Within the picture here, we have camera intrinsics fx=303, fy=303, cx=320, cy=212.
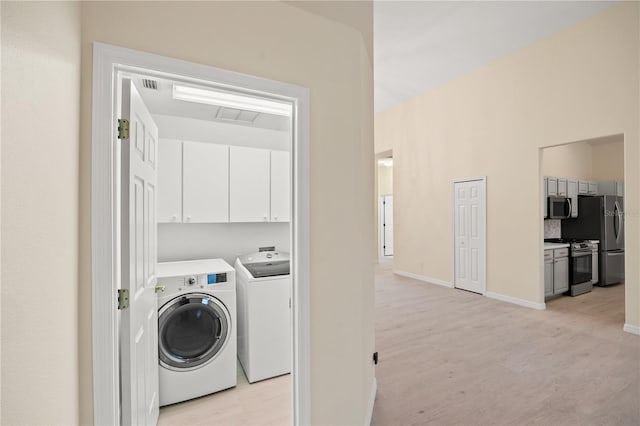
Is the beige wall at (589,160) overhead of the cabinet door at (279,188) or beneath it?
overhead

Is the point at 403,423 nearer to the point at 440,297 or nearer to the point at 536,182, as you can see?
the point at 440,297

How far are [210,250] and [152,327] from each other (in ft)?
4.52

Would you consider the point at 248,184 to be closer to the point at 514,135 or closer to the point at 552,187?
the point at 514,135

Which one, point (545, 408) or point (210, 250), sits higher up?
point (210, 250)

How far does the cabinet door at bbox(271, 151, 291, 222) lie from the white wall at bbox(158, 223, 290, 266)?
0.89ft

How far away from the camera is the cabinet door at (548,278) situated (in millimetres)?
4615

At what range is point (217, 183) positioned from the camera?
9.87 feet

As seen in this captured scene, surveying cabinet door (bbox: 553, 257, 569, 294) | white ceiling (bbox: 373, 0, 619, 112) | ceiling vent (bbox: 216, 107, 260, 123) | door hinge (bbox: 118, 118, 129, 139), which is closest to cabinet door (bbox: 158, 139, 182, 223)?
ceiling vent (bbox: 216, 107, 260, 123)

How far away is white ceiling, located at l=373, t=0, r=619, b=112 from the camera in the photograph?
3418 mm

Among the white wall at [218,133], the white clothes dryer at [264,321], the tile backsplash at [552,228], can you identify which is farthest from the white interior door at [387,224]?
the white clothes dryer at [264,321]

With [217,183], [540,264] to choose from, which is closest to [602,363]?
[540,264]

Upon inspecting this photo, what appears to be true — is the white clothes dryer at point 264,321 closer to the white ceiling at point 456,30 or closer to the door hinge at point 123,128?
the door hinge at point 123,128

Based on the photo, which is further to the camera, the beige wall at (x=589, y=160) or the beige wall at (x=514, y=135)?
the beige wall at (x=589, y=160)

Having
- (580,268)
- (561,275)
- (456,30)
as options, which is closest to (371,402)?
(456,30)
